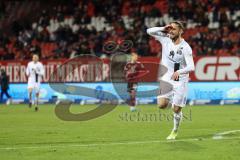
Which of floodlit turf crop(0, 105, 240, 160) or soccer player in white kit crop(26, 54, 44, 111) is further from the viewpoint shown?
soccer player in white kit crop(26, 54, 44, 111)

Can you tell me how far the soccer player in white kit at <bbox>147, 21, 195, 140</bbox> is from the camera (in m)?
15.0

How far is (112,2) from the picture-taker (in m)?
42.7

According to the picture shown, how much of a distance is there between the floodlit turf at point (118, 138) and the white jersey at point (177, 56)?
61.7 inches

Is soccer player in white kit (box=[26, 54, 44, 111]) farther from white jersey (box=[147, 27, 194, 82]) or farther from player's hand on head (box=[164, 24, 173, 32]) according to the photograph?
player's hand on head (box=[164, 24, 173, 32])

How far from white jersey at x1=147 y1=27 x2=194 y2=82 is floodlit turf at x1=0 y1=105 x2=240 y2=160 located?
157 cm

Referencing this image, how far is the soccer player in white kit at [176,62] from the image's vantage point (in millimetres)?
15031

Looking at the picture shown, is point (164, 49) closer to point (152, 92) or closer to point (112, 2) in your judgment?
point (152, 92)

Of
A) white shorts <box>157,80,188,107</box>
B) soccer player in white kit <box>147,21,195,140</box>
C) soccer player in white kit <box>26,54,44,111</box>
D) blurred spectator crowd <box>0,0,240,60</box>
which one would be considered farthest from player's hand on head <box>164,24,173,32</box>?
blurred spectator crowd <box>0,0,240,60</box>

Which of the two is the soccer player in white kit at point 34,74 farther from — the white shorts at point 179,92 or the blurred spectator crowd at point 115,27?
the white shorts at point 179,92

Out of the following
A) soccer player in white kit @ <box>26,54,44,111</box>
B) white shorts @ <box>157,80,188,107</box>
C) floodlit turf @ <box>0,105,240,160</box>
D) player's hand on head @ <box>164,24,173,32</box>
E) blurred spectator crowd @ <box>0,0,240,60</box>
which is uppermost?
blurred spectator crowd @ <box>0,0,240,60</box>

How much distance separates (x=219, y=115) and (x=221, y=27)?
44.6ft

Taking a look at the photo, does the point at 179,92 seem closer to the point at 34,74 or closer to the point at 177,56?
the point at 177,56

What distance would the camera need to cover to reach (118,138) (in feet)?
51.4

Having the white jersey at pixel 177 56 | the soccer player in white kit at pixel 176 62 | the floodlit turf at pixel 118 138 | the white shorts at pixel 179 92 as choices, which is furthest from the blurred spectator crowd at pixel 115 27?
the white shorts at pixel 179 92
